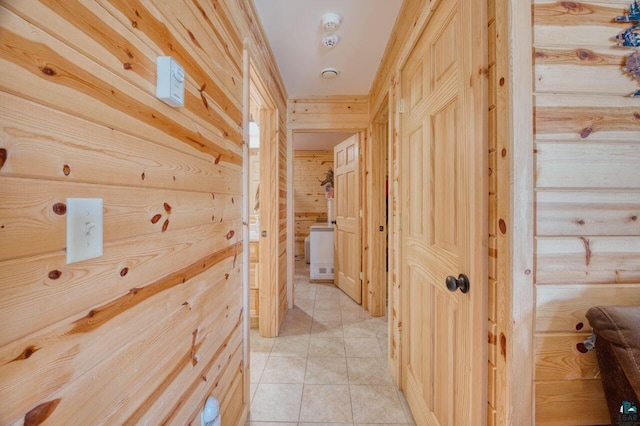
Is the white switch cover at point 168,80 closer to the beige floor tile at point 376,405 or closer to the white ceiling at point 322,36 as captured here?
the white ceiling at point 322,36

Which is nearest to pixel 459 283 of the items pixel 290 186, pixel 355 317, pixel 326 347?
pixel 326 347

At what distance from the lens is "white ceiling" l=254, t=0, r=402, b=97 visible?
1.69 meters

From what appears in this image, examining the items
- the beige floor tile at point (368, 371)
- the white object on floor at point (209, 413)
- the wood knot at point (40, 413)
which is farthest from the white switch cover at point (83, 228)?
the beige floor tile at point (368, 371)

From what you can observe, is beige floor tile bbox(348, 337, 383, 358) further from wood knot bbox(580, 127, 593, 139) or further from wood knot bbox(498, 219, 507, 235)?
wood knot bbox(580, 127, 593, 139)

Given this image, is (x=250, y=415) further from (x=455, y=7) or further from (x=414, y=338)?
(x=455, y=7)

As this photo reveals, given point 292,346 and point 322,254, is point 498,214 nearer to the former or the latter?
point 292,346

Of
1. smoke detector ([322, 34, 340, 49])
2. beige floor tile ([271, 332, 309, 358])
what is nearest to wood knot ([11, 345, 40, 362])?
beige floor tile ([271, 332, 309, 358])

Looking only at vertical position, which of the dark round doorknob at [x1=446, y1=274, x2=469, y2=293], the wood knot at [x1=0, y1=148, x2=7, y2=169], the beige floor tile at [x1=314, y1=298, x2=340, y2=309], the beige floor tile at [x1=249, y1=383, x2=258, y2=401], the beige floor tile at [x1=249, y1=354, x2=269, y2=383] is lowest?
the beige floor tile at [x1=249, y1=383, x2=258, y2=401]

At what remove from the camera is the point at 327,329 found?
2.68 metres

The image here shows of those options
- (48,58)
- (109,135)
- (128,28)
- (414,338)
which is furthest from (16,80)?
(414,338)

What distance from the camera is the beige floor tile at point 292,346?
2.26 m

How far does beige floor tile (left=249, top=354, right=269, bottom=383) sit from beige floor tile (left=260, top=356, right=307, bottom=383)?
30mm

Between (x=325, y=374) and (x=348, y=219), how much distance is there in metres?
1.97

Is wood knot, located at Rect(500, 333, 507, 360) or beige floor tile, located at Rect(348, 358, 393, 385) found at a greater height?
→ wood knot, located at Rect(500, 333, 507, 360)
